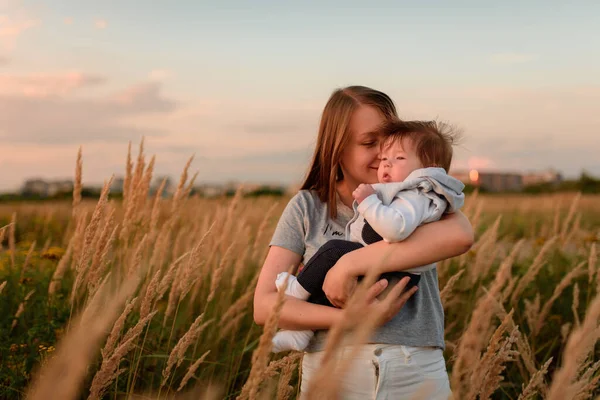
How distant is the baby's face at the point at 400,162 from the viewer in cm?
227

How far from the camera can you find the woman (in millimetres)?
2006

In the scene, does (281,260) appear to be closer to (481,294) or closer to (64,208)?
(481,294)

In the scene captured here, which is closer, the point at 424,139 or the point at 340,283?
the point at 340,283

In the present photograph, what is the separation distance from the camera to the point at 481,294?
4.14 metres

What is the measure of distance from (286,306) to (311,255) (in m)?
0.31

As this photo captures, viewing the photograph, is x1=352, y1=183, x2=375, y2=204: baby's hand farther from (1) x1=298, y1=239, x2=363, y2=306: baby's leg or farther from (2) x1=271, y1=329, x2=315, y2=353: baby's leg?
(2) x1=271, y1=329, x2=315, y2=353: baby's leg

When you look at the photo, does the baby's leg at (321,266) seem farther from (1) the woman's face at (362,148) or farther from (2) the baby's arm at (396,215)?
(1) the woman's face at (362,148)

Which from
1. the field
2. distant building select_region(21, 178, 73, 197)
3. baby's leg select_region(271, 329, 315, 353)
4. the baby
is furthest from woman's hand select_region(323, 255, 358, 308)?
distant building select_region(21, 178, 73, 197)

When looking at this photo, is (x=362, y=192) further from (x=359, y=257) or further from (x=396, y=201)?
(x=359, y=257)

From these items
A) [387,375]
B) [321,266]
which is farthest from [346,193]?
[387,375]

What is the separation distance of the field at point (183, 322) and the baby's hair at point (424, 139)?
471 mm

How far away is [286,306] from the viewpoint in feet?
6.97

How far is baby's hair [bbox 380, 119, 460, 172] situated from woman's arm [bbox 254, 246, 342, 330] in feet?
2.02

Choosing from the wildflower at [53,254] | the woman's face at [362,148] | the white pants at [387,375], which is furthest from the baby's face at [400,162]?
the wildflower at [53,254]
